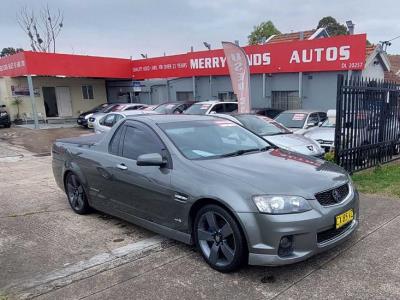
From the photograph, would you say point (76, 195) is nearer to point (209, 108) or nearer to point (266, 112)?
point (209, 108)

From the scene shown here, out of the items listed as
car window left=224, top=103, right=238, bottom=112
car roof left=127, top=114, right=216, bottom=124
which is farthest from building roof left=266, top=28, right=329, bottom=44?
car roof left=127, top=114, right=216, bottom=124

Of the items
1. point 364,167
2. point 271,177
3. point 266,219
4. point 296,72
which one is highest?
point 296,72

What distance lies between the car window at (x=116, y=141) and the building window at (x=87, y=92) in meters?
23.9

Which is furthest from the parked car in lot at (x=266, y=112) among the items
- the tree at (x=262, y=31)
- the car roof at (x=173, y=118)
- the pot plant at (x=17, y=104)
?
the tree at (x=262, y=31)

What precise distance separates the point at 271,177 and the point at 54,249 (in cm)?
268

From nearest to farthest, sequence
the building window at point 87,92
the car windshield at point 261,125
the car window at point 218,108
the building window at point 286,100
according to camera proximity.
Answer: the car windshield at point 261,125 < the car window at point 218,108 < the building window at point 286,100 < the building window at point 87,92

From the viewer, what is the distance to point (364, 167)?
25.6ft

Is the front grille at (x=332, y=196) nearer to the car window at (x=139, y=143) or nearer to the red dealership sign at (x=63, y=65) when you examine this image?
the car window at (x=139, y=143)

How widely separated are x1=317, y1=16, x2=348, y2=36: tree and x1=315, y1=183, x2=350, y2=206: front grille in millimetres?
40514

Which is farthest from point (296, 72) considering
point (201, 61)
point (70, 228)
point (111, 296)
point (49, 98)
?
point (49, 98)

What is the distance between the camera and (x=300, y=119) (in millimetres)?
10898

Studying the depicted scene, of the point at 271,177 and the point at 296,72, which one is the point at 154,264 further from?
the point at 296,72

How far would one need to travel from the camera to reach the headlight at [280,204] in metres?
3.25

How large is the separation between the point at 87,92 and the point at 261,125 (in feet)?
70.5
